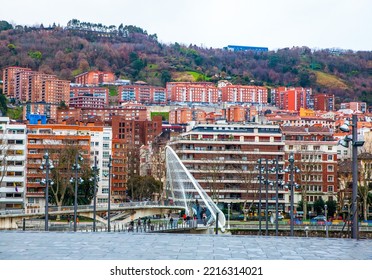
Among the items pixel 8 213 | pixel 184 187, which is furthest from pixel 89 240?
pixel 184 187

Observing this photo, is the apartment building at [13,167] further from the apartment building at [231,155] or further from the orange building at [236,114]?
the orange building at [236,114]

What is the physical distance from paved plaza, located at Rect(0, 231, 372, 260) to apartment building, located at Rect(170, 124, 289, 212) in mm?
68568

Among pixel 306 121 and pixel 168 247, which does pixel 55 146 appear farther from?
pixel 306 121

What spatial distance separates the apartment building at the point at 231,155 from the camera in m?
93.6

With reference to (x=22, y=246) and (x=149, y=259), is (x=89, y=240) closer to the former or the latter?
(x=22, y=246)

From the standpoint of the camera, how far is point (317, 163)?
320 ft

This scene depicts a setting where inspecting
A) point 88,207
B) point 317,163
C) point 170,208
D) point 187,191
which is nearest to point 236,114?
point 317,163

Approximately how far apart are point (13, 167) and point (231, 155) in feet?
81.6

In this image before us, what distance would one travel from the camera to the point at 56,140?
100000 mm
